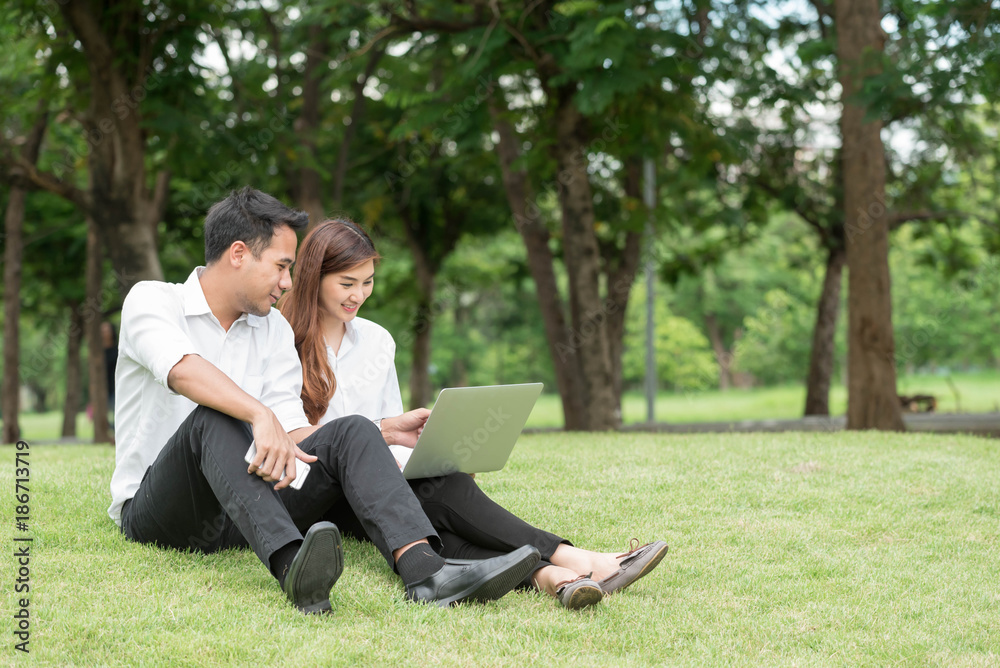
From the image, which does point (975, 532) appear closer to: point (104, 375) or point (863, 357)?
point (863, 357)

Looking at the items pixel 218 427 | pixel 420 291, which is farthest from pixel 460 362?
pixel 218 427

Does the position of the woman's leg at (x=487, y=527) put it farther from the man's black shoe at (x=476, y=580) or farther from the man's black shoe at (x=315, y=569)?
the man's black shoe at (x=315, y=569)

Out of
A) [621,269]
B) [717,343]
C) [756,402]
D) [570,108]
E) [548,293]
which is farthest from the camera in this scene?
[717,343]

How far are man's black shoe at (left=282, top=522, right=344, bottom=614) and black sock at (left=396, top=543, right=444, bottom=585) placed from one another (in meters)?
0.27

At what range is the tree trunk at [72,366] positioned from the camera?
728 inches

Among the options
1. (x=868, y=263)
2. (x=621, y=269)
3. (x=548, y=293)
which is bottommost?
(x=548, y=293)

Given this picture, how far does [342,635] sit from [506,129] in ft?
32.2

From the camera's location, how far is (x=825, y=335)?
58.4 ft

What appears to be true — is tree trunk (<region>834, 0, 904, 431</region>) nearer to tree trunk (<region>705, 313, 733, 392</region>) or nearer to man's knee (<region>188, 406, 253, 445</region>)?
man's knee (<region>188, 406, 253, 445</region>)

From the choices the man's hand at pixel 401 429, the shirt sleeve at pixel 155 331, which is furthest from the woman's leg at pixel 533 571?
the shirt sleeve at pixel 155 331

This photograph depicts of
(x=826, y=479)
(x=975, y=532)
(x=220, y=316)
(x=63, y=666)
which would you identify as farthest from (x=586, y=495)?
(x=63, y=666)

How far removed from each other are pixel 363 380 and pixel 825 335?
50.0 feet

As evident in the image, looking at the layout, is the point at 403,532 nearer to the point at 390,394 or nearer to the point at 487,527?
the point at 487,527

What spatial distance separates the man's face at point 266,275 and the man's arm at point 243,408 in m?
0.48
